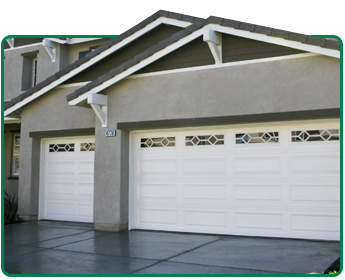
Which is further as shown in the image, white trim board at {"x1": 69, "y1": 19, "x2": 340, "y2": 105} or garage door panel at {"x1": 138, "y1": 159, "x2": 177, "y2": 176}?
garage door panel at {"x1": 138, "y1": 159, "x2": 177, "y2": 176}

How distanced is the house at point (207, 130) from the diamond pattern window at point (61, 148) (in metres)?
0.25

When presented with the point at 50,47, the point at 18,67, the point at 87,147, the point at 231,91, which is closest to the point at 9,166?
the point at 18,67

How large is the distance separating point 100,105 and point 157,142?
1.62m

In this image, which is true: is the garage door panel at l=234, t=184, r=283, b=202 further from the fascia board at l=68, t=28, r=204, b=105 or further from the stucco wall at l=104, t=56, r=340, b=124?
the fascia board at l=68, t=28, r=204, b=105

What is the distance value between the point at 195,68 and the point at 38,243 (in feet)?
16.1

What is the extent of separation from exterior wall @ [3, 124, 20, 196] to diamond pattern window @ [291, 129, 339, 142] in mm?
9963

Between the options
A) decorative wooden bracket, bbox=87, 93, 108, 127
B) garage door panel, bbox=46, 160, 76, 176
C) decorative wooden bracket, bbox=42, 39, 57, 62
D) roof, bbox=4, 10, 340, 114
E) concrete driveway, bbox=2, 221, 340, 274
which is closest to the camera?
concrete driveway, bbox=2, 221, 340, 274

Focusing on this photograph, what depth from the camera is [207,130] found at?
9.63 meters

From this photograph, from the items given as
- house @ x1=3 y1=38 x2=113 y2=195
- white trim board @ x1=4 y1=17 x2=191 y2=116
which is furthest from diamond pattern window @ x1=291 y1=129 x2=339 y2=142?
house @ x1=3 y1=38 x2=113 y2=195

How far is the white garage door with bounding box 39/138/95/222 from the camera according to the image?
11586mm

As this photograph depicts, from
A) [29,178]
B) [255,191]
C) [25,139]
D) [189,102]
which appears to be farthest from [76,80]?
[255,191]

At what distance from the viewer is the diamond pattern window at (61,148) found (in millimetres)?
11945

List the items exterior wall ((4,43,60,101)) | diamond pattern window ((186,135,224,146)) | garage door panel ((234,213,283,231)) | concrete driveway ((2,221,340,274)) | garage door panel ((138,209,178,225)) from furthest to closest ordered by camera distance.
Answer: exterior wall ((4,43,60,101)), garage door panel ((138,209,178,225)), diamond pattern window ((186,135,224,146)), garage door panel ((234,213,283,231)), concrete driveway ((2,221,340,274))

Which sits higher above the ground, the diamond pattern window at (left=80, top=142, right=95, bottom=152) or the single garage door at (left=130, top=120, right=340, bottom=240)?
the diamond pattern window at (left=80, top=142, right=95, bottom=152)
